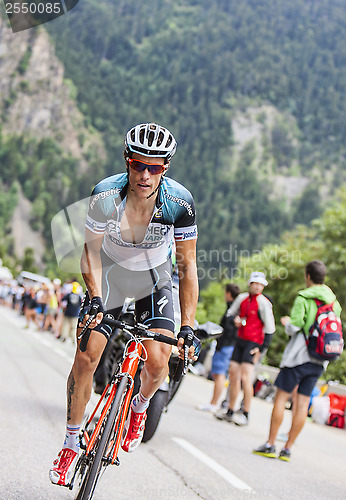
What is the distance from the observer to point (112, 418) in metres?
4.14

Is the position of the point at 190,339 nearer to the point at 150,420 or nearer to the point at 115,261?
the point at 115,261

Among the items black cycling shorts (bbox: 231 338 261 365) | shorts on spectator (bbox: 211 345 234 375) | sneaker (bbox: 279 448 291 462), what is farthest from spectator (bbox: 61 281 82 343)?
sneaker (bbox: 279 448 291 462)

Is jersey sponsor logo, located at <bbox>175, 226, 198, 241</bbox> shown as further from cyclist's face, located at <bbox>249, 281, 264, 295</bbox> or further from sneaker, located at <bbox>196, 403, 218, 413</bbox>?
sneaker, located at <bbox>196, 403, 218, 413</bbox>

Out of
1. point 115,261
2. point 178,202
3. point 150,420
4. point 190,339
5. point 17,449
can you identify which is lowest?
point 17,449

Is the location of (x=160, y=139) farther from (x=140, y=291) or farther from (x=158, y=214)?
(x=140, y=291)

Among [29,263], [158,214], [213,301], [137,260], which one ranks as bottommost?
[137,260]

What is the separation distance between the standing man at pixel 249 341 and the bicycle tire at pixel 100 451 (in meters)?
6.50

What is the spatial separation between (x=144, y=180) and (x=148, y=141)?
233mm

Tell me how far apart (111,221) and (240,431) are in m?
6.29

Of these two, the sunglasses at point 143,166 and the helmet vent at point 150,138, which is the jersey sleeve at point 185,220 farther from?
the helmet vent at point 150,138

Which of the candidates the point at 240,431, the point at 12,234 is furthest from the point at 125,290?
the point at 12,234

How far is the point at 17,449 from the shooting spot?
6.14 meters

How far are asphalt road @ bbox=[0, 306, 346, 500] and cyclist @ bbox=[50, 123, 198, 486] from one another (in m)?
0.65

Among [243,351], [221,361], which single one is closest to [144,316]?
[243,351]
